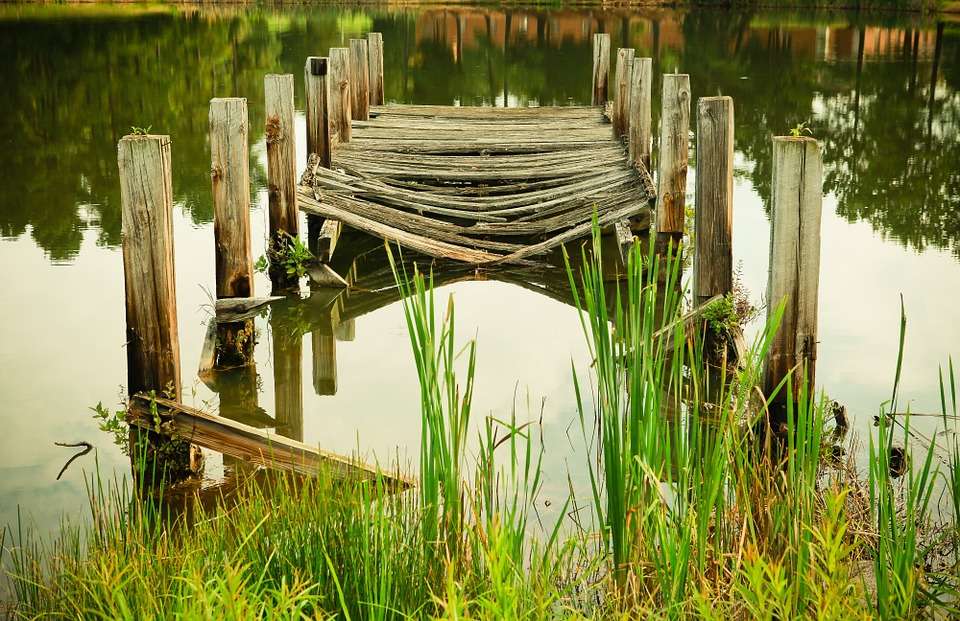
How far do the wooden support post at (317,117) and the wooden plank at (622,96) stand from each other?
9.99 ft

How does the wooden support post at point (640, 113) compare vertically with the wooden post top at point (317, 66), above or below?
below

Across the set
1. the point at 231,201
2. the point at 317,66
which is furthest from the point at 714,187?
the point at 317,66

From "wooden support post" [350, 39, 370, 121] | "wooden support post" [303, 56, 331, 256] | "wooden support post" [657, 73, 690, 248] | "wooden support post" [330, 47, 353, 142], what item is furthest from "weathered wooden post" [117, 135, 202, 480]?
"wooden support post" [350, 39, 370, 121]

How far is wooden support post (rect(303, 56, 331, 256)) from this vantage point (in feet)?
31.6

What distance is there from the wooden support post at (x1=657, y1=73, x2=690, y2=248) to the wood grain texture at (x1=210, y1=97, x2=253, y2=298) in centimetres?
286

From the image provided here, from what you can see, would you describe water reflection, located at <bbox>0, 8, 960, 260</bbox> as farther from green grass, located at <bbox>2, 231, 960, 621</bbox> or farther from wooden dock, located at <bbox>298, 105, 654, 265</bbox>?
green grass, located at <bbox>2, 231, 960, 621</bbox>

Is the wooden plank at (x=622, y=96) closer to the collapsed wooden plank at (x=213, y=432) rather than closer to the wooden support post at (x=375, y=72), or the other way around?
the wooden support post at (x=375, y=72)

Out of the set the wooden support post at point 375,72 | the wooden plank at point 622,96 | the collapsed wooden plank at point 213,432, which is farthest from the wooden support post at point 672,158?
the wooden support post at point 375,72

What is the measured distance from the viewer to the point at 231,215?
667 centimetres

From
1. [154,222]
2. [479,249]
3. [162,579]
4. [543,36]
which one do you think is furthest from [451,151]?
[543,36]

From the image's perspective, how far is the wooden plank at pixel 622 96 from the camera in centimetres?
1134

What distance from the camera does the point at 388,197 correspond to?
31.4 feet

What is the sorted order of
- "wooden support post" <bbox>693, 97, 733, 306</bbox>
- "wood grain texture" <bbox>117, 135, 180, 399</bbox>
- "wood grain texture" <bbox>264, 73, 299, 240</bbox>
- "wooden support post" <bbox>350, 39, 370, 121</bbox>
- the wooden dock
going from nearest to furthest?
1. "wood grain texture" <bbox>117, 135, 180, 399</bbox>
2. "wooden support post" <bbox>693, 97, 733, 306</bbox>
3. "wood grain texture" <bbox>264, 73, 299, 240</bbox>
4. the wooden dock
5. "wooden support post" <bbox>350, 39, 370, 121</bbox>

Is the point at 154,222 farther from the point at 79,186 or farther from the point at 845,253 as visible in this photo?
the point at 79,186
